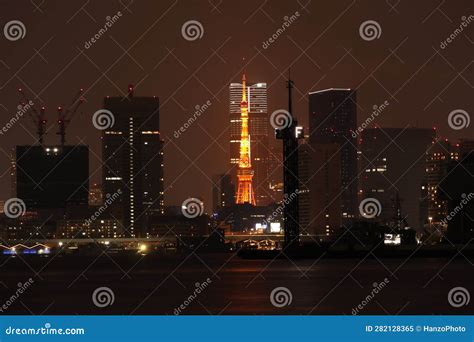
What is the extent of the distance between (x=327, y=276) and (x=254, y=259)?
59679mm

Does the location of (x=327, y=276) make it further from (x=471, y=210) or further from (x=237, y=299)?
(x=471, y=210)

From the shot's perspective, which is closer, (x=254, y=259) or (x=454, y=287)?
(x=454, y=287)

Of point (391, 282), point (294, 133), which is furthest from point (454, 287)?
point (294, 133)

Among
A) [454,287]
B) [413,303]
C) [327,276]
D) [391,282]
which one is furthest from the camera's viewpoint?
[327,276]

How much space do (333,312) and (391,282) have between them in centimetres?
2150

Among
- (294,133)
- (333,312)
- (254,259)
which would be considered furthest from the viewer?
(254,259)

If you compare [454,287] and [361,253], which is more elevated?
[361,253]

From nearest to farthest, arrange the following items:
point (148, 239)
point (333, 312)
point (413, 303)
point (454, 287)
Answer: point (333, 312) < point (413, 303) < point (454, 287) < point (148, 239)

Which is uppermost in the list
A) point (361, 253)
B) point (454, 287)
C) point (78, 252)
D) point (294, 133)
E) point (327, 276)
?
point (78, 252)

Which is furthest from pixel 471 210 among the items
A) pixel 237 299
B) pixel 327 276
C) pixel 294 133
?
pixel 237 299

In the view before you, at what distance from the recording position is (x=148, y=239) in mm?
194000

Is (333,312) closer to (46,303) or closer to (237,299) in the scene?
(237,299)

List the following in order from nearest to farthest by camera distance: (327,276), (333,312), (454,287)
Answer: (333,312)
(454,287)
(327,276)

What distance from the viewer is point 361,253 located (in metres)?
126
